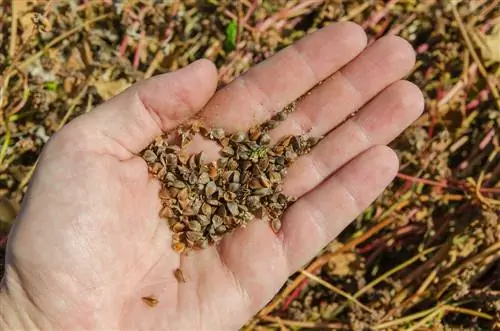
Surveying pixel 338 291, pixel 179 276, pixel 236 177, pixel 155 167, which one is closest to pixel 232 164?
pixel 236 177

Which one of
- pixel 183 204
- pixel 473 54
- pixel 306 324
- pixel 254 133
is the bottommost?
pixel 306 324

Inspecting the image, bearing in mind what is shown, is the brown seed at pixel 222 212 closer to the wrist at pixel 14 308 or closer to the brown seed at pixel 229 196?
the brown seed at pixel 229 196

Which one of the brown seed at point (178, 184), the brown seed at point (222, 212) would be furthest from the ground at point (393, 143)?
the brown seed at point (178, 184)

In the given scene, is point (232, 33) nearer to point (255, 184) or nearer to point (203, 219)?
point (255, 184)

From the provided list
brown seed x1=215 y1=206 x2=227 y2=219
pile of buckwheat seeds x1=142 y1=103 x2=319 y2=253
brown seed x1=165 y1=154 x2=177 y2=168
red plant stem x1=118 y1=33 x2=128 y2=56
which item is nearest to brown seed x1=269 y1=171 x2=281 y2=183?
pile of buckwheat seeds x1=142 y1=103 x2=319 y2=253

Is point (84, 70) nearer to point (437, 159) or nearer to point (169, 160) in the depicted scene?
point (169, 160)

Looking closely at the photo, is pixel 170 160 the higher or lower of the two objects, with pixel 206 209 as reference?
higher

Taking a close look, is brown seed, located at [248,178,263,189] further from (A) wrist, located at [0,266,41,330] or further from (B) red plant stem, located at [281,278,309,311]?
(A) wrist, located at [0,266,41,330]
